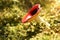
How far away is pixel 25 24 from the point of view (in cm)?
217

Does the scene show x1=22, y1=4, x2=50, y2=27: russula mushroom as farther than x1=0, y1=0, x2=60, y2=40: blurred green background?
No

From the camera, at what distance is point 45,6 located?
2.40 metres

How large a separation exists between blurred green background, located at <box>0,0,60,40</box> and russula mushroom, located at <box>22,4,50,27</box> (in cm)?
5

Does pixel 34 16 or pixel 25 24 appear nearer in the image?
pixel 34 16

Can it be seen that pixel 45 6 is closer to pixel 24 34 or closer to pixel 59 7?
pixel 59 7

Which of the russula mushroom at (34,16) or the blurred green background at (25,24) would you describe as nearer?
the russula mushroom at (34,16)

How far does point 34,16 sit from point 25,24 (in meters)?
0.30

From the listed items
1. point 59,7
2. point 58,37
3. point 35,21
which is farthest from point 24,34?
point 59,7

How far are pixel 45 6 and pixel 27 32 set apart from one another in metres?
0.45

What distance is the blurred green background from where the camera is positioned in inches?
83.1

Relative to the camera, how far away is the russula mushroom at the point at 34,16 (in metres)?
1.91

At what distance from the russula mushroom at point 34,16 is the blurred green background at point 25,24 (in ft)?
0.17

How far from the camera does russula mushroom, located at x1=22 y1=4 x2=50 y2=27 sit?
6.27ft

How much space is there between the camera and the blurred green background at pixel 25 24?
211 cm
